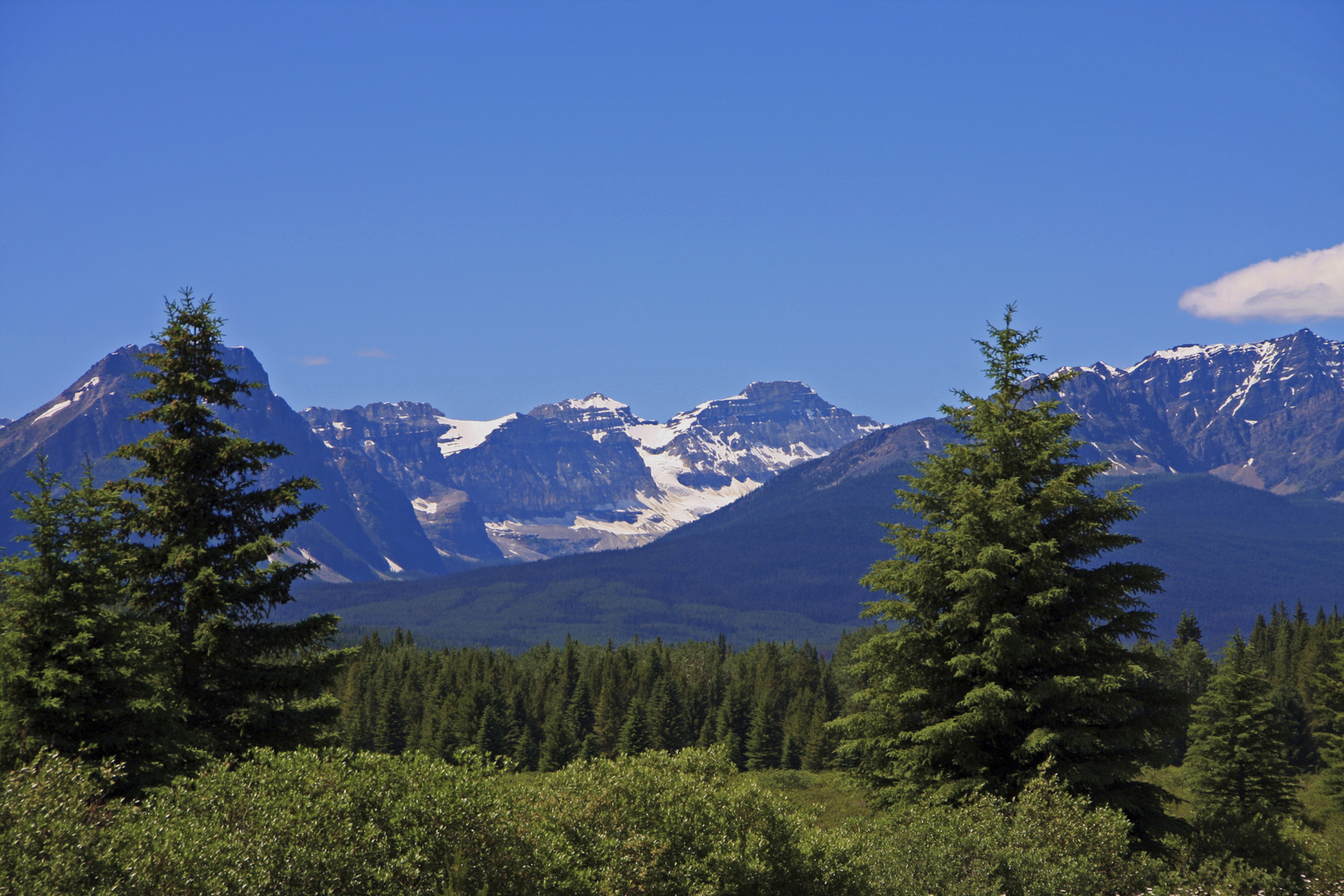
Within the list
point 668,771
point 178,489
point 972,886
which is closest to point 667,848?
point 668,771

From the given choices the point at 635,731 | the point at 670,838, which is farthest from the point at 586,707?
the point at 670,838

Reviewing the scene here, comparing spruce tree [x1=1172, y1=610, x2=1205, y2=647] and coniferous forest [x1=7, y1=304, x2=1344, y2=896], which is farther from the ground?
coniferous forest [x1=7, y1=304, x2=1344, y2=896]

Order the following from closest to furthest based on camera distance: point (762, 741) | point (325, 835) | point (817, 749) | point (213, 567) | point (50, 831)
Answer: point (50, 831), point (325, 835), point (213, 567), point (817, 749), point (762, 741)

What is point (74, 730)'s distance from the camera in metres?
24.7

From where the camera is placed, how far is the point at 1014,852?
2181cm

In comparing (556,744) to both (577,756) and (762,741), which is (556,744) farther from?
(577,756)

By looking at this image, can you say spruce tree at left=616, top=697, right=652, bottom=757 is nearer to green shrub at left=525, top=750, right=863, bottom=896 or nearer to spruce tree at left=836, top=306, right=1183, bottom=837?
spruce tree at left=836, top=306, right=1183, bottom=837

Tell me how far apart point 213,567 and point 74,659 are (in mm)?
4169

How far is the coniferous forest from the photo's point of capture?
1752cm

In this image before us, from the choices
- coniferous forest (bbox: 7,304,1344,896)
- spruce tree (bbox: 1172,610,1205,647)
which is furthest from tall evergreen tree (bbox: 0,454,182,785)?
spruce tree (bbox: 1172,610,1205,647)

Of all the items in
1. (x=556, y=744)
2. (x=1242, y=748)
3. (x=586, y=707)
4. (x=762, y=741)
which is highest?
→ (x=1242, y=748)

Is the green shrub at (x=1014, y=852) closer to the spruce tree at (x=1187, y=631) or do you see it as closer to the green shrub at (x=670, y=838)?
the green shrub at (x=670, y=838)

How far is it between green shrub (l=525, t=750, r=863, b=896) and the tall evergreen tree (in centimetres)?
1069

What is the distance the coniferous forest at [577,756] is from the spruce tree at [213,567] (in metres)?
0.09
